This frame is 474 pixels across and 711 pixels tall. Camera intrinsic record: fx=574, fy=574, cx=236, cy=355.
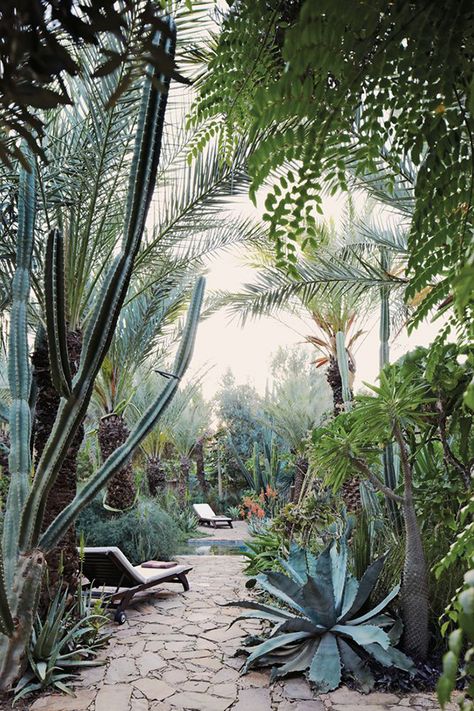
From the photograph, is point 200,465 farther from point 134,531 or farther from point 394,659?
point 394,659

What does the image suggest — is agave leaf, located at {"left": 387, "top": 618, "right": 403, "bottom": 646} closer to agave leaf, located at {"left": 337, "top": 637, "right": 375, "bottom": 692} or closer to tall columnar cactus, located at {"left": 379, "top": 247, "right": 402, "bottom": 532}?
agave leaf, located at {"left": 337, "top": 637, "right": 375, "bottom": 692}

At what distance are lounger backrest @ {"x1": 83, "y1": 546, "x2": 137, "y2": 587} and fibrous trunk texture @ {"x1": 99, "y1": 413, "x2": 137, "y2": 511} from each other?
2311 mm

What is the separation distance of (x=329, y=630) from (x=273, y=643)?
386 mm

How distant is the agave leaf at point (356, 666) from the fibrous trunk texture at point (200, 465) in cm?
1324

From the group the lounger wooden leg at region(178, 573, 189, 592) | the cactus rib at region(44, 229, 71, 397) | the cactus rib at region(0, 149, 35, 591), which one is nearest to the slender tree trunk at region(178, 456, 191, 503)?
the lounger wooden leg at region(178, 573, 189, 592)

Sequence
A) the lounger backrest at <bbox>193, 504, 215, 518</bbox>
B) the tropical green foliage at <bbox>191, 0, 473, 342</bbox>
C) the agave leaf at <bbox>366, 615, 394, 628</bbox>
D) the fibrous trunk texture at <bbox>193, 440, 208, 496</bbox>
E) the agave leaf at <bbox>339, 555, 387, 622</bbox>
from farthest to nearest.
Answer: the fibrous trunk texture at <bbox>193, 440, 208, 496</bbox> < the lounger backrest at <bbox>193, 504, 215, 518</bbox> < the agave leaf at <bbox>339, 555, 387, 622</bbox> < the agave leaf at <bbox>366, 615, 394, 628</bbox> < the tropical green foliage at <bbox>191, 0, 473, 342</bbox>

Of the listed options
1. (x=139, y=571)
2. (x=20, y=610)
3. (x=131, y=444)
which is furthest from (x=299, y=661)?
(x=139, y=571)

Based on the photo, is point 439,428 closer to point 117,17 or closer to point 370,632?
point 370,632

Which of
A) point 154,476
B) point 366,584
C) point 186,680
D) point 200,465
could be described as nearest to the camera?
point 186,680

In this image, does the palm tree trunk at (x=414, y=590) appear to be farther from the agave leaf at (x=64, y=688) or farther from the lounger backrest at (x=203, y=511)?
the lounger backrest at (x=203, y=511)

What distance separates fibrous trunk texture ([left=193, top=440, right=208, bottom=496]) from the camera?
1688 centimetres

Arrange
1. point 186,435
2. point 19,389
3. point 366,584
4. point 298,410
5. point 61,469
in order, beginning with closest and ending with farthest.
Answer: point 19,389 < point 366,584 < point 61,469 < point 298,410 < point 186,435

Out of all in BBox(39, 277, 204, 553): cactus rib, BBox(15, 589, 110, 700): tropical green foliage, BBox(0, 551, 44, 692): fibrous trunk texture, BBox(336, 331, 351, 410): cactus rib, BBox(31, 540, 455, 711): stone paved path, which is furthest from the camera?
BBox(336, 331, 351, 410): cactus rib

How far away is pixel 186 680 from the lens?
3.85m
